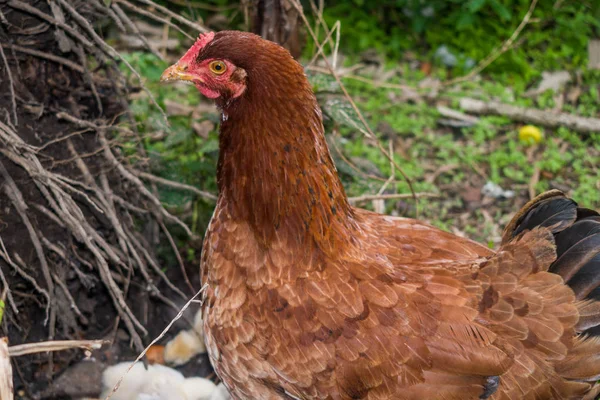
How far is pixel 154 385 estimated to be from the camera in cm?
295

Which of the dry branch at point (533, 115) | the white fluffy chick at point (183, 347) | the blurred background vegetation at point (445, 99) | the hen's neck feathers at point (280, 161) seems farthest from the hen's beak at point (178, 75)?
the dry branch at point (533, 115)

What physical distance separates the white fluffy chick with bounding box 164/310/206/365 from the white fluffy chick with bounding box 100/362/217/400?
0.48 feet

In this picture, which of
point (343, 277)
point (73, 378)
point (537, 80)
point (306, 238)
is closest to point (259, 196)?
point (306, 238)

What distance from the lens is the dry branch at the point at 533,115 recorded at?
4.59 m

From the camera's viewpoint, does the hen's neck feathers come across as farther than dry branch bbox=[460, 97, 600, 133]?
No

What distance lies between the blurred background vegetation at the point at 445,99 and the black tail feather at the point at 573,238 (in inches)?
44.5

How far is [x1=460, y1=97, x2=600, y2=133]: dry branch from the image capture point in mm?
4590

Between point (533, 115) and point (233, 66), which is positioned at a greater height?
point (233, 66)

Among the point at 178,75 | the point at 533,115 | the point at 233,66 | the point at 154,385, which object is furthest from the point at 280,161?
the point at 533,115

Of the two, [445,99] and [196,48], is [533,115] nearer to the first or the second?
[445,99]

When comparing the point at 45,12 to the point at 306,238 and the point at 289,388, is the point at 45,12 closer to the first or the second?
the point at 306,238

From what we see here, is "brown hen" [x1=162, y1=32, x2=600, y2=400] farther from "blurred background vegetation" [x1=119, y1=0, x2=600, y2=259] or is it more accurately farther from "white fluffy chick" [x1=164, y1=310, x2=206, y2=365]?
"blurred background vegetation" [x1=119, y1=0, x2=600, y2=259]

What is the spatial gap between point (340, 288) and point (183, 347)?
115 cm

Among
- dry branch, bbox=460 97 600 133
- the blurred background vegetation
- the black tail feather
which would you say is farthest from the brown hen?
dry branch, bbox=460 97 600 133
